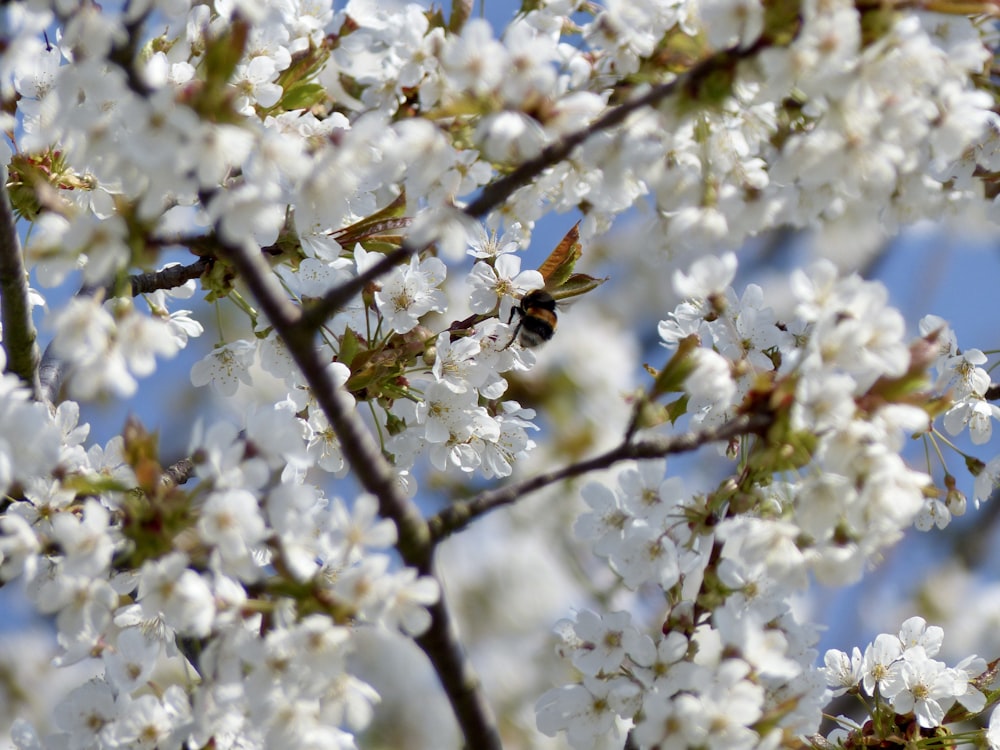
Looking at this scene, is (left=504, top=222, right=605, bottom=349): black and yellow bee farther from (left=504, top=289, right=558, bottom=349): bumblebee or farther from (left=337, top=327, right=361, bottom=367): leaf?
(left=337, top=327, right=361, bottom=367): leaf

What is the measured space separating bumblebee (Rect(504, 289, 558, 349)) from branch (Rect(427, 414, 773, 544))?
2.23 feet

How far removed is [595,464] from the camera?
135cm

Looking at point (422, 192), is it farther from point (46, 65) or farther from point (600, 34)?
point (46, 65)

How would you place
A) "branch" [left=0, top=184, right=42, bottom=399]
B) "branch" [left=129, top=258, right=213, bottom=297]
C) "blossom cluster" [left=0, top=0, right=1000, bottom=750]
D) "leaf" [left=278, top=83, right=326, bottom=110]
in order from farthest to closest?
"branch" [left=129, top=258, right=213, bottom=297] → "leaf" [left=278, top=83, right=326, bottom=110] → "branch" [left=0, top=184, right=42, bottom=399] → "blossom cluster" [left=0, top=0, right=1000, bottom=750]

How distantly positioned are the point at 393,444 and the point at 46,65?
860 millimetres

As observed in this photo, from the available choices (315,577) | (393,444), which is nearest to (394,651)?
(393,444)

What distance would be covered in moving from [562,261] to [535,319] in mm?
153

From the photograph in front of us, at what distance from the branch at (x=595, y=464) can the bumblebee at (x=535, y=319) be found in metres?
0.68

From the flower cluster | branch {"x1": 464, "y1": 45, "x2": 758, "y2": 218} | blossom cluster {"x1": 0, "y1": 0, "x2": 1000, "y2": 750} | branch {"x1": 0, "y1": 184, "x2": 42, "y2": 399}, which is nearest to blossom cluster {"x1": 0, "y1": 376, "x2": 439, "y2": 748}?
blossom cluster {"x1": 0, "y1": 0, "x2": 1000, "y2": 750}

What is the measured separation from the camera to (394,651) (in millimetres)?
7254

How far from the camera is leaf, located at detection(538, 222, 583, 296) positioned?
1949 mm

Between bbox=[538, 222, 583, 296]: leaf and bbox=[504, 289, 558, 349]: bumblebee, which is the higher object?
bbox=[538, 222, 583, 296]: leaf

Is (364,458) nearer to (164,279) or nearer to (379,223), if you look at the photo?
(379,223)

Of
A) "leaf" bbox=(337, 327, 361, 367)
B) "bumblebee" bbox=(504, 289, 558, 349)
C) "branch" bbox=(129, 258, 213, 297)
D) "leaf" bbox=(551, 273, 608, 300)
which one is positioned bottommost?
"bumblebee" bbox=(504, 289, 558, 349)
